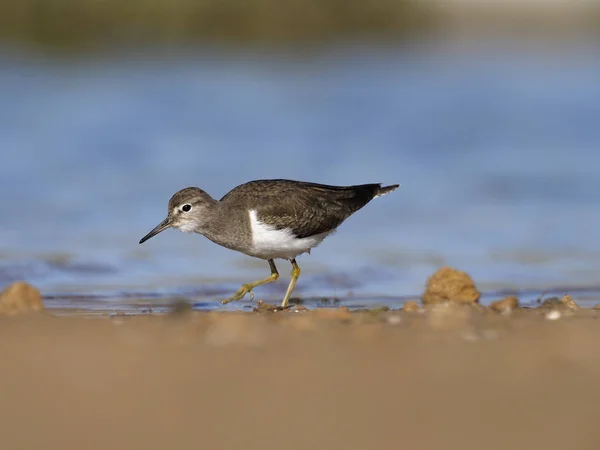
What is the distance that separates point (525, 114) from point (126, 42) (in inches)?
492

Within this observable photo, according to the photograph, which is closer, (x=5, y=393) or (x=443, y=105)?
(x=5, y=393)

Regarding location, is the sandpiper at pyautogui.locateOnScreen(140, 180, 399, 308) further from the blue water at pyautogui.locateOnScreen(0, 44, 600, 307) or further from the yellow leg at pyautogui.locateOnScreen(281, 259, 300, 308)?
the blue water at pyautogui.locateOnScreen(0, 44, 600, 307)

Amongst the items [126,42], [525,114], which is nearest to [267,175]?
[525,114]

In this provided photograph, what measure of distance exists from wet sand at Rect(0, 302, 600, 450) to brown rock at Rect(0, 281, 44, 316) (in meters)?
0.87

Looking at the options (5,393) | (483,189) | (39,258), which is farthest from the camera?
(483,189)

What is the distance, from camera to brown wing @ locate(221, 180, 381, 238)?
9879mm

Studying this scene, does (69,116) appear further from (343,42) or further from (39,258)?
(343,42)

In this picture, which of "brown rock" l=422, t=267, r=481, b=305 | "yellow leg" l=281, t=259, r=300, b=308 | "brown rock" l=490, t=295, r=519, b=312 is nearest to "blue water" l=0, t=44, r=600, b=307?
"yellow leg" l=281, t=259, r=300, b=308

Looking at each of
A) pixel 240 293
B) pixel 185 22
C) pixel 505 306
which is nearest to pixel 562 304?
pixel 505 306

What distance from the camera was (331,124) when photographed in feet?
68.1

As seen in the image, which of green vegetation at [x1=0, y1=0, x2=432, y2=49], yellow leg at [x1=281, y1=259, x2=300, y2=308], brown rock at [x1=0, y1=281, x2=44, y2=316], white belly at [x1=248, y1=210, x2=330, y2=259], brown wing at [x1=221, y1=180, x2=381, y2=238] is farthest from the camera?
green vegetation at [x1=0, y1=0, x2=432, y2=49]

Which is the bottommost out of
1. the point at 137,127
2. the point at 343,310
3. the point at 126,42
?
the point at 343,310

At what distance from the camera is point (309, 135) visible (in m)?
19.6

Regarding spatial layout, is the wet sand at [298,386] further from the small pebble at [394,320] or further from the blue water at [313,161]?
the blue water at [313,161]
